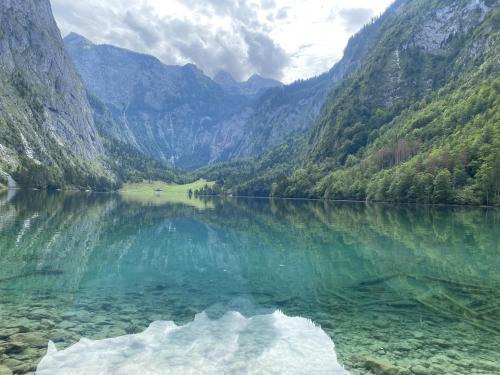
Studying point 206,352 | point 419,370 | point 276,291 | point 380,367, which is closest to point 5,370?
point 206,352

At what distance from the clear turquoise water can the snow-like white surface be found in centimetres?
72

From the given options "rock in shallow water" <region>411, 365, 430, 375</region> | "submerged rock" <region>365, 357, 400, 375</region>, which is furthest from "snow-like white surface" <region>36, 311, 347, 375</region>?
"rock in shallow water" <region>411, 365, 430, 375</region>

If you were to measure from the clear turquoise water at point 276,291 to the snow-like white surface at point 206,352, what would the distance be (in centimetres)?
72

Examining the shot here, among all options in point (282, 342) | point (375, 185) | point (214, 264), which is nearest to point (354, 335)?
point (282, 342)

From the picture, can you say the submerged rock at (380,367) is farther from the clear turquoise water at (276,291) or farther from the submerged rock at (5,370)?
the submerged rock at (5,370)

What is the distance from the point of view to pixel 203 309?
24.0 metres

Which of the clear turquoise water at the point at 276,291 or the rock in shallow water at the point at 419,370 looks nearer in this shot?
the rock in shallow water at the point at 419,370

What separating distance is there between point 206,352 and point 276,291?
12384 millimetres

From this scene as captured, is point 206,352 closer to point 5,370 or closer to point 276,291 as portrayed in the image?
point 5,370

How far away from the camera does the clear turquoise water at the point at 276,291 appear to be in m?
17.8

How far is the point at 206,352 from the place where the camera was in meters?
17.3

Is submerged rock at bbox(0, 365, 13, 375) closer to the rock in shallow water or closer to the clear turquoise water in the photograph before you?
the clear turquoise water

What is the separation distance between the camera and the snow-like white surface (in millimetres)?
15555

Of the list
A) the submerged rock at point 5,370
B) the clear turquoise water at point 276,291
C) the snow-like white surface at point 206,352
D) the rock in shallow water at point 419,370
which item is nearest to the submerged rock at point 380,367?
the clear turquoise water at point 276,291
